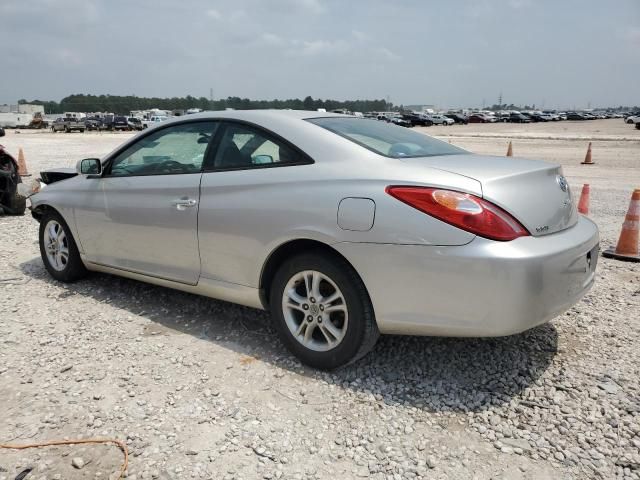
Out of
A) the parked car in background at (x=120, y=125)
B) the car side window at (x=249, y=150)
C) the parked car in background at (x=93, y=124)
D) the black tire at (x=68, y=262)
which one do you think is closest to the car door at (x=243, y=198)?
the car side window at (x=249, y=150)

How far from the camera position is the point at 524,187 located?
9.49 feet

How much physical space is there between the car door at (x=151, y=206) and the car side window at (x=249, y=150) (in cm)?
18

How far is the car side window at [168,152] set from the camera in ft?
12.7

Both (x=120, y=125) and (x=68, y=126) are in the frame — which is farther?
(x=120, y=125)

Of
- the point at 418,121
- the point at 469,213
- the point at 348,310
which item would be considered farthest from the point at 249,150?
the point at 418,121

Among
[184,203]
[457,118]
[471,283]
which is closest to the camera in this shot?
[471,283]

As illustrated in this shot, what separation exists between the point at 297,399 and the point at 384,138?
1.80 metres

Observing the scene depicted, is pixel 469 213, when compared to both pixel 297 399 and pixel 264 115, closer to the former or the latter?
pixel 297 399

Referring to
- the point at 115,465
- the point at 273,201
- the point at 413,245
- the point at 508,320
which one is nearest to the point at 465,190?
the point at 413,245

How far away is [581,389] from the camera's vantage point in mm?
3045

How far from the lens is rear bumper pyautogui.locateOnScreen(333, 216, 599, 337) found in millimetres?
2627

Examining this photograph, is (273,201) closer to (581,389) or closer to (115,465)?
(115,465)

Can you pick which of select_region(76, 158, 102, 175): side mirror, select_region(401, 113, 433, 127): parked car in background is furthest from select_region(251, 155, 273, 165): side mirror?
select_region(401, 113, 433, 127): parked car in background

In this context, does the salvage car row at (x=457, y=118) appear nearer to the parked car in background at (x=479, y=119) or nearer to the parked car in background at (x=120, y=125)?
the parked car in background at (x=479, y=119)
